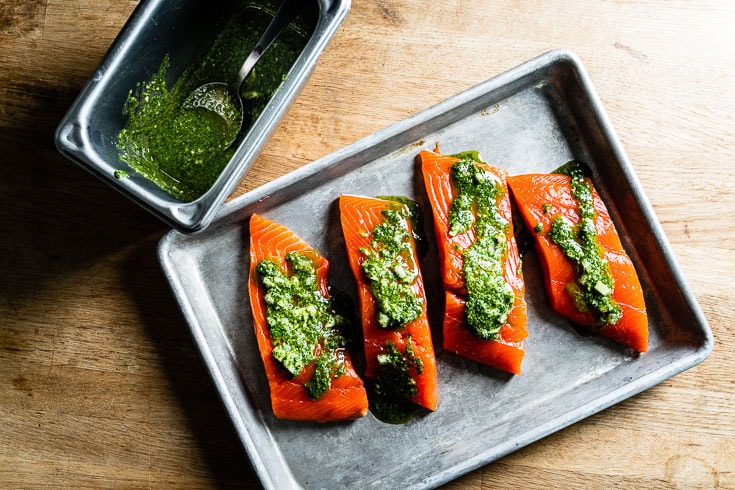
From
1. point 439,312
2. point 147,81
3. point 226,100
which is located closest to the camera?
point 147,81

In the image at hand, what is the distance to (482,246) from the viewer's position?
286 cm

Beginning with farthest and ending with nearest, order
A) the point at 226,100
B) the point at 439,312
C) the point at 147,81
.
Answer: the point at 439,312 < the point at 226,100 < the point at 147,81

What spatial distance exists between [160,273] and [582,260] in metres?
2.07

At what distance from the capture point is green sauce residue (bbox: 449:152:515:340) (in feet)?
9.23

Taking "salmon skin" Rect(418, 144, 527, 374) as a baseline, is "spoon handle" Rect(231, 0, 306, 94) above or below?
above

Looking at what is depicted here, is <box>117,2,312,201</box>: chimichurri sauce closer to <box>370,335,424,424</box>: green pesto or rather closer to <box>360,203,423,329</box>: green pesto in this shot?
<box>360,203,423,329</box>: green pesto

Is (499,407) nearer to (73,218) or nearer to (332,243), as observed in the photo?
(332,243)

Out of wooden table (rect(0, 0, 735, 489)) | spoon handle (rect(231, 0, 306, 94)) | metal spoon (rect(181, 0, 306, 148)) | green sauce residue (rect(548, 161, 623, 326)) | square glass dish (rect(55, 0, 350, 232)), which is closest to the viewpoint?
square glass dish (rect(55, 0, 350, 232))

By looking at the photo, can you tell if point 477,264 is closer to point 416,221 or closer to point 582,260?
point 416,221

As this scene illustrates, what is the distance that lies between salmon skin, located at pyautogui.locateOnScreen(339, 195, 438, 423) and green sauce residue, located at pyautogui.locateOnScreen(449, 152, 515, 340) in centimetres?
24

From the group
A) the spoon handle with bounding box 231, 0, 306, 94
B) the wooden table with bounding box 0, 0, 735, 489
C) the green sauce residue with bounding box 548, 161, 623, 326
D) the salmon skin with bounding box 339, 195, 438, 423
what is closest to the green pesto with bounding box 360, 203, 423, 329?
the salmon skin with bounding box 339, 195, 438, 423

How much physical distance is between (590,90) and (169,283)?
7.22 ft

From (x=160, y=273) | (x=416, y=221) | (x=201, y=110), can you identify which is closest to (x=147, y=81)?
(x=201, y=110)

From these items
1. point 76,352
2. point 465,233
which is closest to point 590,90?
point 465,233
